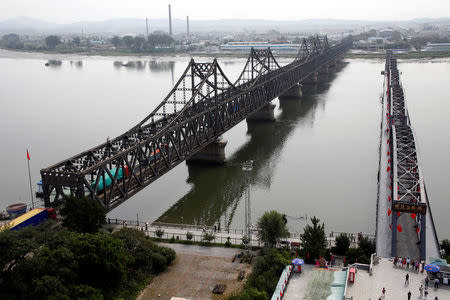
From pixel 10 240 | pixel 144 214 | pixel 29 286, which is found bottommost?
pixel 144 214

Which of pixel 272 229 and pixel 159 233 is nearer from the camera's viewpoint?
pixel 272 229

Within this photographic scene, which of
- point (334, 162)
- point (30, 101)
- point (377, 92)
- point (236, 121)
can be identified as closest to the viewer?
point (334, 162)

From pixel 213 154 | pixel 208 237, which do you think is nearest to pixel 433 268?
pixel 208 237

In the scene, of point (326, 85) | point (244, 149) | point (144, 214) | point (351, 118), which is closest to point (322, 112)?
point (351, 118)

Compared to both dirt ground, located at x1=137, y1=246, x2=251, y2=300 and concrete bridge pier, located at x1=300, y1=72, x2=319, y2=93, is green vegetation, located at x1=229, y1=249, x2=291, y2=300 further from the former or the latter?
concrete bridge pier, located at x1=300, y1=72, x2=319, y2=93

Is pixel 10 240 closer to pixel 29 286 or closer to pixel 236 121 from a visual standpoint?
pixel 29 286

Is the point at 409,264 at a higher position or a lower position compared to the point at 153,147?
lower

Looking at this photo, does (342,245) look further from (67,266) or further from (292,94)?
(292,94)
